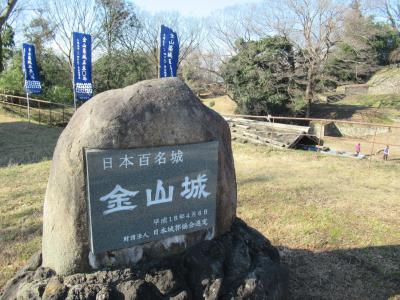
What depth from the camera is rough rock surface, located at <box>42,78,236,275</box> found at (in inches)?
104

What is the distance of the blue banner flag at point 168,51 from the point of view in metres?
11.3

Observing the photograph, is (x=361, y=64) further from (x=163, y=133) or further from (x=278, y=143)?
(x=163, y=133)

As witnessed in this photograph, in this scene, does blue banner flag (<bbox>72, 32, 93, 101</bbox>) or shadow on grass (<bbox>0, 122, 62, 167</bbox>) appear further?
blue banner flag (<bbox>72, 32, 93, 101</bbox>)

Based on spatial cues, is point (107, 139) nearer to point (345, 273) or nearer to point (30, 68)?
point (345, 273)

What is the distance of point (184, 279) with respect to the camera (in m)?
2.90

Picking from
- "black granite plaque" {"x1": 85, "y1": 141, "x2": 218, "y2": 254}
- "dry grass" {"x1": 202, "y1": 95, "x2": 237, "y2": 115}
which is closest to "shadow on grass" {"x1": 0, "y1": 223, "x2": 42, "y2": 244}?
"black granite plaque" {"x1": 85, "y1": 141, "x2": 218, "y2": 254}

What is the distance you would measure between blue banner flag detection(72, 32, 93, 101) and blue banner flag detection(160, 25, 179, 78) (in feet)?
9.23

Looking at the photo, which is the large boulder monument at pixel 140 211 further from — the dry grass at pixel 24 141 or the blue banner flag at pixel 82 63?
the blue banner flag at pixel 82 63

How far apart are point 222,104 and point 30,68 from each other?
42.9ft

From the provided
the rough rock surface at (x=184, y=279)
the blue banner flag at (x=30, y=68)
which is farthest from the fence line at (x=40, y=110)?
the rough rock surface at (x=184, y=279)

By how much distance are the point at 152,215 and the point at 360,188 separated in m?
5.00

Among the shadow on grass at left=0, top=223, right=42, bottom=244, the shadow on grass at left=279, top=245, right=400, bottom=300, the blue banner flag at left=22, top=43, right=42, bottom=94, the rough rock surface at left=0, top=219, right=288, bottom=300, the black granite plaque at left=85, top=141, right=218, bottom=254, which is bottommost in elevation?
the shadow on grass at left=0, top=223, right=42, bottom=244

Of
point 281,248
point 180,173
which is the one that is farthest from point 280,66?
point 180,173

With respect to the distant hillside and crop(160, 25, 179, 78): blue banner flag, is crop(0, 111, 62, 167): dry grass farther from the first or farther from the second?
the distant hillside
